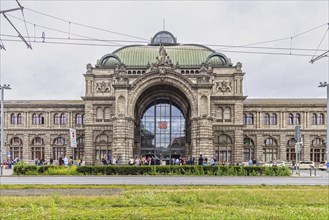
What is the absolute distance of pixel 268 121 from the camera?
60625 millimetres

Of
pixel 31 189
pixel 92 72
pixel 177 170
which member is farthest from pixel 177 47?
pixel 31 189

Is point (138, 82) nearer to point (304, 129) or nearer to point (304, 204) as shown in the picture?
point (304, 129)

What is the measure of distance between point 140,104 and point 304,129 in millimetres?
28593

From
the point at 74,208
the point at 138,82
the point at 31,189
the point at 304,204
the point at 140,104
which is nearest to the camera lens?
the point at 74,208

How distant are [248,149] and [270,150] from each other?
3816mm

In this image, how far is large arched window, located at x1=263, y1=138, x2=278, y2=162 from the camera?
59906mm

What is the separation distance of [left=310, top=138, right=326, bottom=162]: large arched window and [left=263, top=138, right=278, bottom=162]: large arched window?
6.11 meters

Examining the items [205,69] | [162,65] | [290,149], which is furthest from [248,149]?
[162,65]

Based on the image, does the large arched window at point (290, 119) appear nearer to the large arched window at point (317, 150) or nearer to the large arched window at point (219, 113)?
the large arched window at point (317, 150)

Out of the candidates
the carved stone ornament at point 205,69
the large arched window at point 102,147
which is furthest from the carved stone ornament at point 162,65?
the large arched window at point 102,147

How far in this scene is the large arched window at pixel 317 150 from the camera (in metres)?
59.8

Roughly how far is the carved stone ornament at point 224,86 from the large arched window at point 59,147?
28.6m

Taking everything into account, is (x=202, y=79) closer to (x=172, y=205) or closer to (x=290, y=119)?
(x=290, y=119)

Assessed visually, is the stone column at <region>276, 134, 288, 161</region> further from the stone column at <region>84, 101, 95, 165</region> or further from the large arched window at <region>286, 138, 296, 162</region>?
the stone column at <region>84, 101, 95, 165</region>
